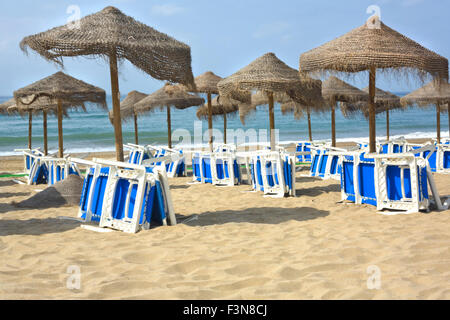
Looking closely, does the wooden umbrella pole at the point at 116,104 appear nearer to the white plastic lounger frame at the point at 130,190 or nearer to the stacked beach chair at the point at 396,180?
the white plastic lounger frame at the point at 130,190

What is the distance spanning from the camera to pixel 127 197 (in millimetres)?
4191

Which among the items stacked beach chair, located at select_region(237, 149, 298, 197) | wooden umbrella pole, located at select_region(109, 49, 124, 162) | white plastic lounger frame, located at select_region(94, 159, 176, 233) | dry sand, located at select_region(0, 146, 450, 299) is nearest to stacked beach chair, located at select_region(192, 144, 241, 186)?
stacked beach chair, located at select_region(237, 149, 298, 197)

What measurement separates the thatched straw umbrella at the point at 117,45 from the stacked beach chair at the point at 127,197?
27.6 inches

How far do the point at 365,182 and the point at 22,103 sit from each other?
663 cm

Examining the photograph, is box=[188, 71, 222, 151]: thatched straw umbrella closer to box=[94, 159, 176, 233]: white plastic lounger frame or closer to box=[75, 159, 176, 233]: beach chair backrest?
box=[75, 159, 176, 233]: beach chair backrest

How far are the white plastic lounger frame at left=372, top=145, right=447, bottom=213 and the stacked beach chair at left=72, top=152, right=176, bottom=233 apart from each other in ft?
7.58

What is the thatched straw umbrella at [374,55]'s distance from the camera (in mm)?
5039

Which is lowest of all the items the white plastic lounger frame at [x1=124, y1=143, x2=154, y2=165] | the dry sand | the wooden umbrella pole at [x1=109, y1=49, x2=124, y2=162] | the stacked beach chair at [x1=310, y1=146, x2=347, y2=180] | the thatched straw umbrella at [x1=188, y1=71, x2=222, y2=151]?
the dry sand

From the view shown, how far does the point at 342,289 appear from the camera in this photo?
2.53m

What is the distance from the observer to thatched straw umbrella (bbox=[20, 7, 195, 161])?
454cm

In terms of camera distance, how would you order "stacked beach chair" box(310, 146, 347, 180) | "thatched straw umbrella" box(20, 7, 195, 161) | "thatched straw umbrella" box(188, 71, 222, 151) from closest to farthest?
"thatched straw umbrella" box(20, 7, 195, 161) → "stacked beach chair" box(310, 146, 347, 180) → "thatched straw umbrella" box(188, 71, 222, 151)

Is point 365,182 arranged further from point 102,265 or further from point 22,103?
point 22,103

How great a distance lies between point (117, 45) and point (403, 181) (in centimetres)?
335
